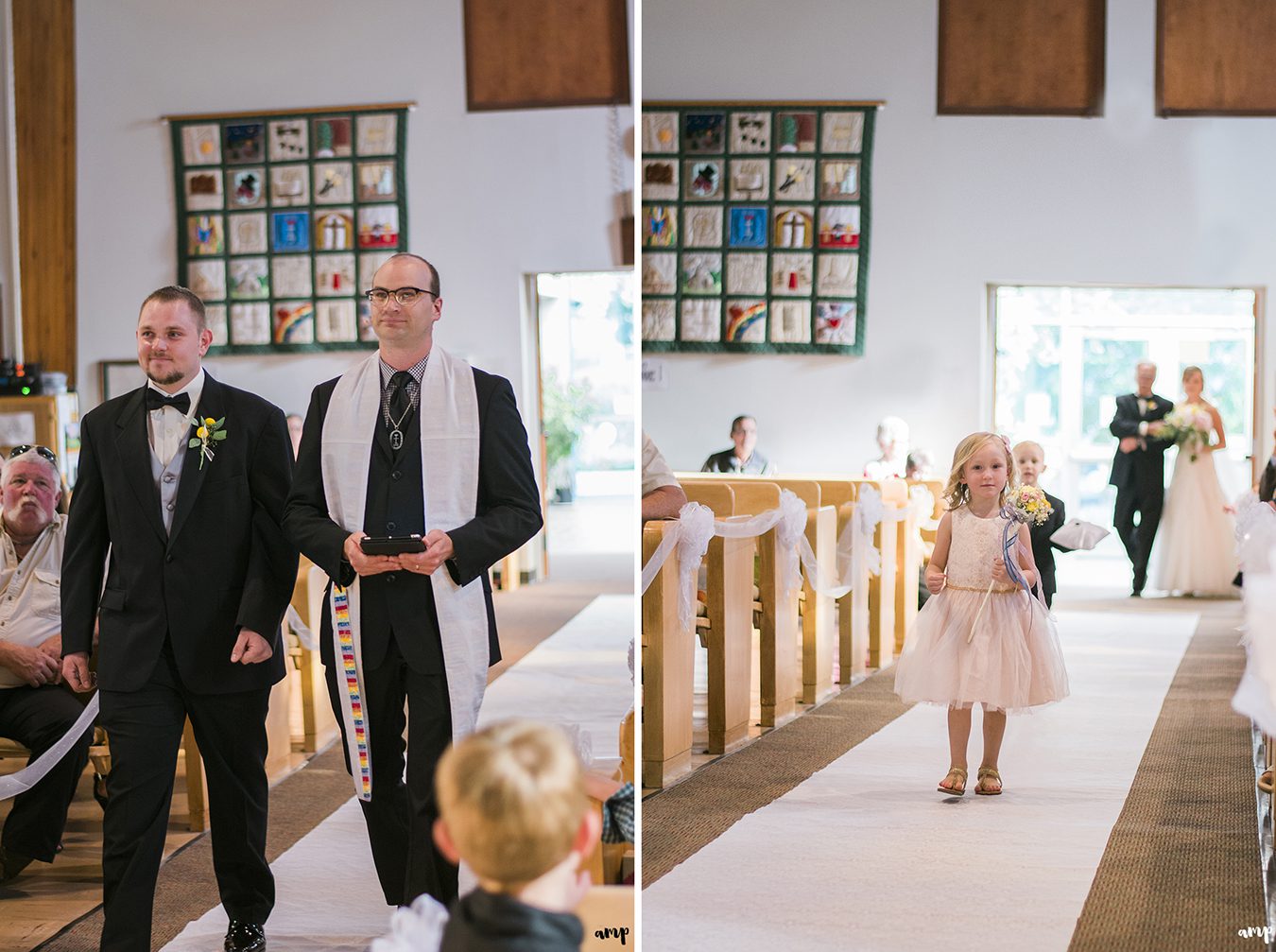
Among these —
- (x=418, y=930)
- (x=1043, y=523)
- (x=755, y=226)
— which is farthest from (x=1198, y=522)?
(x=418, y=930)

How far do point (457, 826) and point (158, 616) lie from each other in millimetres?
1352

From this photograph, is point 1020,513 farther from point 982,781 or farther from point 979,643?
point 982,781

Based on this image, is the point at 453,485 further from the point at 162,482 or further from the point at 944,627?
the point at 944,627

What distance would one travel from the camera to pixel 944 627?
2.94 m

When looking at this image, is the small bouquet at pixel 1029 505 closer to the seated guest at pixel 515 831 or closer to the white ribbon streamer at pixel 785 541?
the white ribbon streamer at pixel 785 541

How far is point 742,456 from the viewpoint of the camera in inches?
112

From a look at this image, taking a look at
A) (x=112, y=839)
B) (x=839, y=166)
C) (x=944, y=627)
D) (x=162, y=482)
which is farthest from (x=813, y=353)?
(x=112, y=839)

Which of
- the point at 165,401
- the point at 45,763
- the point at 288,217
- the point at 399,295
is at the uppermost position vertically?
the point at 288,217

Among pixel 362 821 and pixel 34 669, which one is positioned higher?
pixel 34 669

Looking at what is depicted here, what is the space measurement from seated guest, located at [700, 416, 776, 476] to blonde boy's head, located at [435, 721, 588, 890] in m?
1.60

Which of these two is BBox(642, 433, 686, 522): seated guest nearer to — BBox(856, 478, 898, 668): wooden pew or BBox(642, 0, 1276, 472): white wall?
BBox(642, 0, 1276, 472): white wall

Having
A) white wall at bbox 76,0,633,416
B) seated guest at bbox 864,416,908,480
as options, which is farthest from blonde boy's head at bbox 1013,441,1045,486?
white wall at bbox 76,0,633,416

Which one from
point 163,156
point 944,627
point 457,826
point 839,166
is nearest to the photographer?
point 457,826

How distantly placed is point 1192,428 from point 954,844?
97cm
